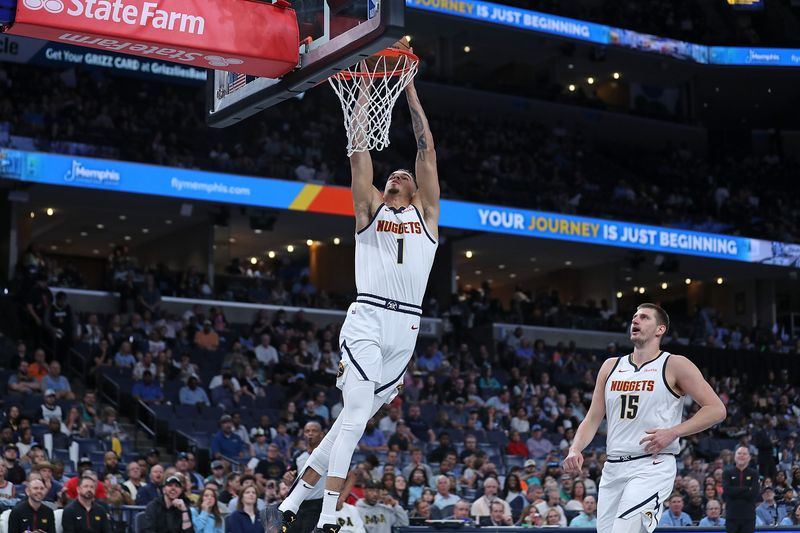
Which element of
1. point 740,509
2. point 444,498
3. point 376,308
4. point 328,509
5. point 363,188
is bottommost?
point 444,498

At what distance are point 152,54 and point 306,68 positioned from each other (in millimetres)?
1172

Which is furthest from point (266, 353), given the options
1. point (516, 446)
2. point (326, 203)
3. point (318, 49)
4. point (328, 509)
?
point (328, 509)

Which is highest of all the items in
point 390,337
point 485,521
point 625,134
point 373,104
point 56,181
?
point 625,134

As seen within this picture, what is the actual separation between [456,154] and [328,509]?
2772 centimetres

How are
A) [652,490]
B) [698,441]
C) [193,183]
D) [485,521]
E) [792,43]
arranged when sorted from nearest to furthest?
[652,490] → [485,521] → [698,441] → [193,183] → [792,43]

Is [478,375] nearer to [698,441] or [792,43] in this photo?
[698,441]

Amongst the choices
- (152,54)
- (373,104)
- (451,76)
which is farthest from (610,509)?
(451,76)

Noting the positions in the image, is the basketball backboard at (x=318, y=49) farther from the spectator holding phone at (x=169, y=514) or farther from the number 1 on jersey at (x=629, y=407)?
the spectator holding phone at (x=169, y=514)

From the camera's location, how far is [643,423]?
8430 mm

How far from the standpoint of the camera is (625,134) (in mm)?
43094

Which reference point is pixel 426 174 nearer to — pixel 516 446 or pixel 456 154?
pixel 516 446

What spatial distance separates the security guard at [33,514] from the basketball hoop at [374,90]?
19.8 feet

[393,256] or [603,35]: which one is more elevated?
[603,35]

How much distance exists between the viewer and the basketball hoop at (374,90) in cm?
865
